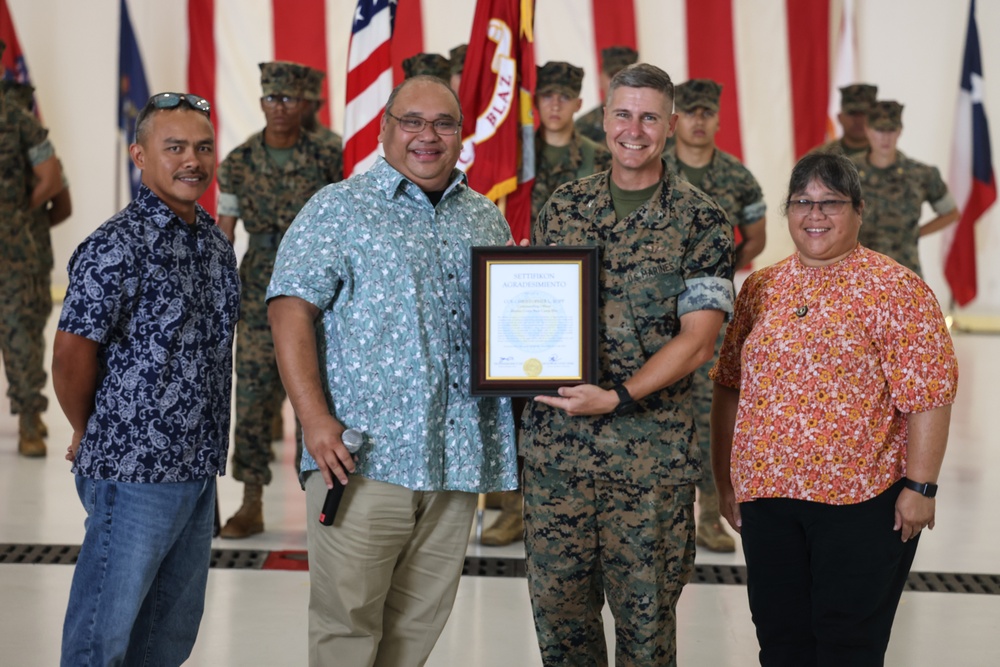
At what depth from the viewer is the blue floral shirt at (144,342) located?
229 centimetres

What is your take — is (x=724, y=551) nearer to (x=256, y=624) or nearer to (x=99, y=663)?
(x=256, y=624)

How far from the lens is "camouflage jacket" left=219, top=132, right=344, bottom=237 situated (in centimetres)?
474

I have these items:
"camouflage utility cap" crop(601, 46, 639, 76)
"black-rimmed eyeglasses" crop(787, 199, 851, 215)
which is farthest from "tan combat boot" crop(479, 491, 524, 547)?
"camouflage utility cap" crop(601, 46, 639, 76)

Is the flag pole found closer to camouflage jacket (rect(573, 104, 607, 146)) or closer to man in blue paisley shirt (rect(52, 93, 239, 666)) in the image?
camouflage jacket (rect(573, 104, 607, 146))

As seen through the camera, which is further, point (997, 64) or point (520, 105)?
point (997, 64)

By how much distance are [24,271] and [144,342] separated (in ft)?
12.4

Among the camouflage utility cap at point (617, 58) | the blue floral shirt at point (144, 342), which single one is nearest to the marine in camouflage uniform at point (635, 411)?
the blue floral shirt at point (144, 342)

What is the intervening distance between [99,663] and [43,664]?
93 cm

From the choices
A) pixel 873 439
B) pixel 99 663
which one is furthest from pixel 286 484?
pixel 873 439

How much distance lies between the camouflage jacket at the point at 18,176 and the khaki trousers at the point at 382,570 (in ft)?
12.3

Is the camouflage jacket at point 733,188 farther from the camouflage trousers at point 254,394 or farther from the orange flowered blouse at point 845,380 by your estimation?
the orange flowered blouse at point 845,380

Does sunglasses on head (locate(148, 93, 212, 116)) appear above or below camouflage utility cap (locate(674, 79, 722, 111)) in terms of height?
below

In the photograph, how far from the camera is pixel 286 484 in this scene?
5363mm

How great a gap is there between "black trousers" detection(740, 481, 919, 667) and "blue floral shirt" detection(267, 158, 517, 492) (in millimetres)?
629
